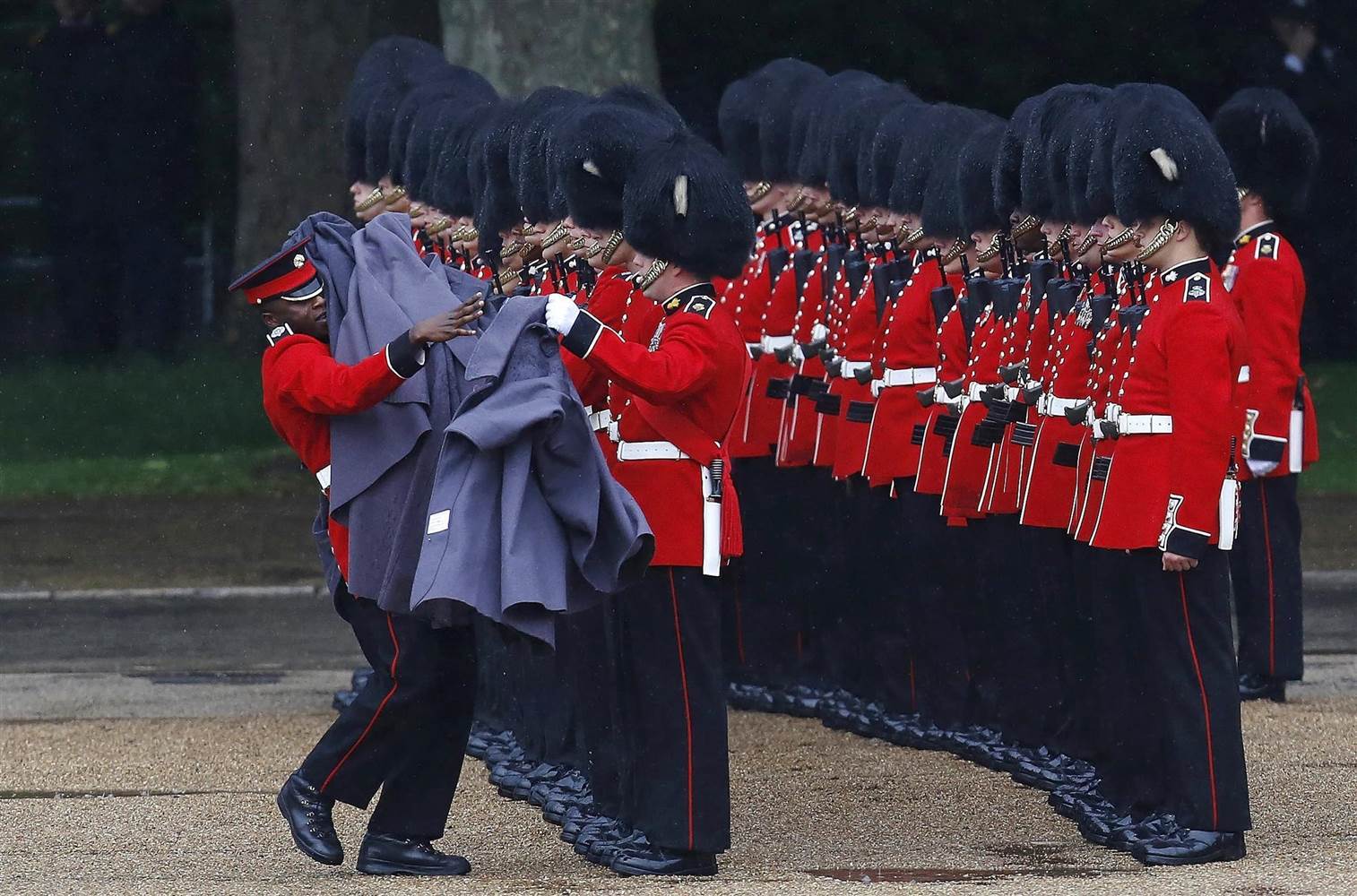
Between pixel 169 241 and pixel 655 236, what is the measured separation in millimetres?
12157

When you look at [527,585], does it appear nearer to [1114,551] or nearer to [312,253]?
[312,253]

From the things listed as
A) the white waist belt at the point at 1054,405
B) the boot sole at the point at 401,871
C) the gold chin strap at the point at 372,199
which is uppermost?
the gold chin strap at the point at 372,199

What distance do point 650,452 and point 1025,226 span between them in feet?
4.97

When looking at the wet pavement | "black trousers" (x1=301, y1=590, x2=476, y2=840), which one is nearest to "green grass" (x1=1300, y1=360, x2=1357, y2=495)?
the wet pavement

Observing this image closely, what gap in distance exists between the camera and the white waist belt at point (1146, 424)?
6.46 metres

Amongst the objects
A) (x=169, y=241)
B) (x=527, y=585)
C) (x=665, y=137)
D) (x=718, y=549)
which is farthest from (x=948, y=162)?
(x=169, y=241)

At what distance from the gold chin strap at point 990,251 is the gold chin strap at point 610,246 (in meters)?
1.23

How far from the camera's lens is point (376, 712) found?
6.43 meters

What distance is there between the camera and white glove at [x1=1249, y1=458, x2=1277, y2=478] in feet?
28.5

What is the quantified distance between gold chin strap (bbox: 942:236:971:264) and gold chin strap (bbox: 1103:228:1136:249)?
122 centimetres

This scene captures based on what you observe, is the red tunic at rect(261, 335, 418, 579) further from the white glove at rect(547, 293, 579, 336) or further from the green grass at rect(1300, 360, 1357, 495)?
the green grass at rect(1300, 360, 1357, 495)

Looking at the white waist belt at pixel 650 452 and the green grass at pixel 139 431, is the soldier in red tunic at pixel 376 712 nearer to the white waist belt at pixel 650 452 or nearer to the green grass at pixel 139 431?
the white waist belt at pixel 650 452

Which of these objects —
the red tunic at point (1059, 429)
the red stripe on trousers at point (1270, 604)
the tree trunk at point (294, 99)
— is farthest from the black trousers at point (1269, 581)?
the tree trunk at point (294, 99)

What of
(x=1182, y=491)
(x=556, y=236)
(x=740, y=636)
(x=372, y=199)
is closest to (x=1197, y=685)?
(x=1182, y=491)
